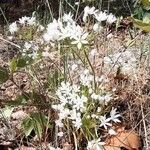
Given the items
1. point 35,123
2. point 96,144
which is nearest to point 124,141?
point 96,144

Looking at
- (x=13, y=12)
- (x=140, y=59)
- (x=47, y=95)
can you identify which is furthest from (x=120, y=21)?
(x=47, y=95)

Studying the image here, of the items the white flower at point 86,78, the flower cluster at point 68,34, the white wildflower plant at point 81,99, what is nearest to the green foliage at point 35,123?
the white wildflower plant at point 81,99

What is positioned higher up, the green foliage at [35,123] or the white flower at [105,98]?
the white flower at [105,98]

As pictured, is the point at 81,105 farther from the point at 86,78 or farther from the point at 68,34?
the point at 68,34

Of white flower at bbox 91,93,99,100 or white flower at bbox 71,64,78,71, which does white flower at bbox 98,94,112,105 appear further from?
white flower at bbox 71,64,78,71

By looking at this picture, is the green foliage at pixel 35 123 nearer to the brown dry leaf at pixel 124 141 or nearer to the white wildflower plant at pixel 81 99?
the white wildflower plant at pixel 81 99

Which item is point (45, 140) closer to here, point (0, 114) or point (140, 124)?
point (0, 114)

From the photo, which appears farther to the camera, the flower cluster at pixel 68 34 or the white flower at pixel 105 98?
the white flower at pixel 105 98
